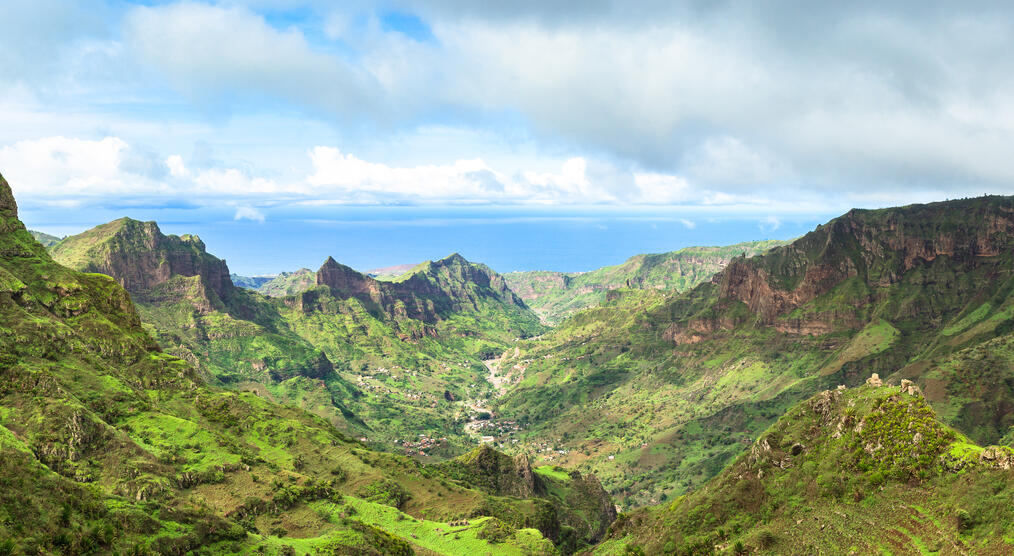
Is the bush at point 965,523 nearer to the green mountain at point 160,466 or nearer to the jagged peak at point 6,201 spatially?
the green mountain at point 160,466

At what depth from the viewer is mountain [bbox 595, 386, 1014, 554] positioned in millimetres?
50281

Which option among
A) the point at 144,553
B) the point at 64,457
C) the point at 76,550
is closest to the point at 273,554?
the point at 144,553

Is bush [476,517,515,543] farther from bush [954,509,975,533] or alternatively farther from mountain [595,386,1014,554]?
bush [954,509,975,533]

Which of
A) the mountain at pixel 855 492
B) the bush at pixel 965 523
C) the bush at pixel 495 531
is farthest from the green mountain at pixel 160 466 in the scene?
the bush at pixel 965 523

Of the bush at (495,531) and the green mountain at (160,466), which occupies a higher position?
the green mountain at (160,466)

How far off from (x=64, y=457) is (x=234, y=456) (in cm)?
2904

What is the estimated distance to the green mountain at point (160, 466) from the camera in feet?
158

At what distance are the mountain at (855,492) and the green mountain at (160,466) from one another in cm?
3555

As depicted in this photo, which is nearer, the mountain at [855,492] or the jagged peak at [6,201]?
the mountain at [855,492]

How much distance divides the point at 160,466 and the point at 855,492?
309 ft

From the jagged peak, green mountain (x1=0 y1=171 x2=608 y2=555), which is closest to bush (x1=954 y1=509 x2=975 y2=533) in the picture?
green mountain (x1=0 y1=171 x2=608 y2=555)

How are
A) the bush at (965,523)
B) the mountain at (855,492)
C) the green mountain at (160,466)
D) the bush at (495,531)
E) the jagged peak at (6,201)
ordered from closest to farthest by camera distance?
the green mountain at (160,466) < the bush at (965,523) < the mountain at (855,492) < the bush at (495,531) < the jagged peak at (6,201)

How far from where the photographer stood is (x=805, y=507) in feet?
209

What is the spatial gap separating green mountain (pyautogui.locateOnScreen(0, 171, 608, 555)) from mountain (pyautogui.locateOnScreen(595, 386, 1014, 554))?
1400 inches
